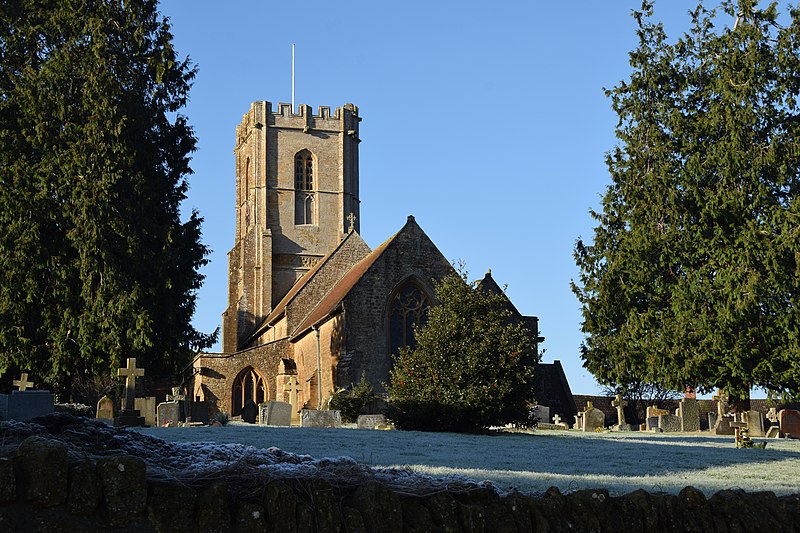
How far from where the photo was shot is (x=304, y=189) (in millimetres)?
54938

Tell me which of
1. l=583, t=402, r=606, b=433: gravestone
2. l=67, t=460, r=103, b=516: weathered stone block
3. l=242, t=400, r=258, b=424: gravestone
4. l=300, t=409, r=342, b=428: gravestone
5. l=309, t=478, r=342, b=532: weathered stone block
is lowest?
l=242, t=400, r=258, b=424: gravestone

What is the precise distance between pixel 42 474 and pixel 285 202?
48534 millimetres

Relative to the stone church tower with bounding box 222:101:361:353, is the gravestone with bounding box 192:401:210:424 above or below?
below

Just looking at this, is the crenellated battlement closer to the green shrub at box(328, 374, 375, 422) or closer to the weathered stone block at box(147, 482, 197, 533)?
the green shrub at box(328, 374, 375, 422)

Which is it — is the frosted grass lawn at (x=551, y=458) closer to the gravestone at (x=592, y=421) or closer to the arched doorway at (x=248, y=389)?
the gravestone at (x=592, y=421)

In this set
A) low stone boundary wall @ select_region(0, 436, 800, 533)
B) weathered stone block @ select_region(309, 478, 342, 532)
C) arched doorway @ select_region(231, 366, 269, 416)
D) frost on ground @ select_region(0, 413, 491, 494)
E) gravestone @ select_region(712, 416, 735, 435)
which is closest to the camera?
low stone boundary wall @ select_region(0, 436, 800, 533)

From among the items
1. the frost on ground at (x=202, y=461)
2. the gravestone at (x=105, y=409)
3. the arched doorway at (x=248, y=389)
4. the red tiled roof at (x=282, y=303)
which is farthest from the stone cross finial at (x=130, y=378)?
the red tiled roof at (x=282, y=303)

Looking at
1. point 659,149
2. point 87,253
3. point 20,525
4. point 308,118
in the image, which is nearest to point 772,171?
point 659,149

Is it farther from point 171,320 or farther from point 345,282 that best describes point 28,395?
point 345,282

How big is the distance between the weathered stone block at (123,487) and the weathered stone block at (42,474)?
27 cm

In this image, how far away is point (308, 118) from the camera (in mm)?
55812

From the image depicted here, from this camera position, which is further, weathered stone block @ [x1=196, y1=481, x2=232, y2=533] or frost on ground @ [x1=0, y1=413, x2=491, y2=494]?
frost on ground @ [x1=0, y1=413, x2=491, y2=494]

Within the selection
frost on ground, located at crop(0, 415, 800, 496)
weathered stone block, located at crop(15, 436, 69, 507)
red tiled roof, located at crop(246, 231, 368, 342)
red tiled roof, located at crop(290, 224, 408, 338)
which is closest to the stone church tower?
red tiled roof, located at crop(246, 231, 368, 342)

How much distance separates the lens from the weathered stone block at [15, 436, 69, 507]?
613 cm
